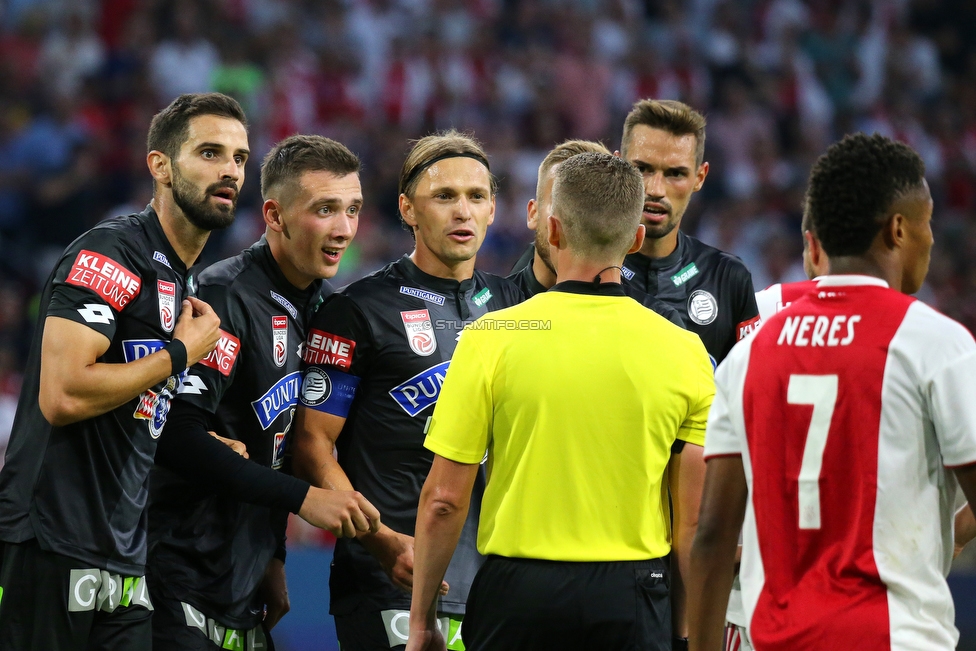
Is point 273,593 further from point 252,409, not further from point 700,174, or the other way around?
point 700,174

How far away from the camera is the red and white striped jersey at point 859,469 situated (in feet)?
8.81

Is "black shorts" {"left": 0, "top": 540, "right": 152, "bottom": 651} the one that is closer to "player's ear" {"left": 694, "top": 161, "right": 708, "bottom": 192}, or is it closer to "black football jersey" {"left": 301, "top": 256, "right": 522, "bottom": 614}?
"black football jersey" {"left": 301, "top": 256, "right": 522, "bottom": 614}

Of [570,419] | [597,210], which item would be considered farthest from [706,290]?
[570,419]

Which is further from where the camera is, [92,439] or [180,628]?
[180,628]

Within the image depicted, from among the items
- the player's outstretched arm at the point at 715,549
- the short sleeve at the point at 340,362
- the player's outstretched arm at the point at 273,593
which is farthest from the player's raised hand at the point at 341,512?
the player's outstretched arm at the point at 715,549

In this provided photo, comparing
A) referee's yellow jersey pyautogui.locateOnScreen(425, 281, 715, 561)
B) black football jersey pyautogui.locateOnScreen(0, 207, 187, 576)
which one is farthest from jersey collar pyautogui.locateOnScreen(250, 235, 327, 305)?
referee's yellow jersey pyautogui.locateOnScreen(425, 281, 715, 561)

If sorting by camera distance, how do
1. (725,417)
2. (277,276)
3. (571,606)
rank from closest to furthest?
(725,417)
(571,606)
(277,276)

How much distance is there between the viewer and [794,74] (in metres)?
14.0

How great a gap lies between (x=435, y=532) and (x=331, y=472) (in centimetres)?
113

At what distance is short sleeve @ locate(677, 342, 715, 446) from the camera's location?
3479 millimetres

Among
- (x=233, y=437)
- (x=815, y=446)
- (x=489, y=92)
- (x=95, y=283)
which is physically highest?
(x=489, y=92)

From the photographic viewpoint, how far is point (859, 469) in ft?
8.98

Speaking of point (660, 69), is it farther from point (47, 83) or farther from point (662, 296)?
point (662, 296)

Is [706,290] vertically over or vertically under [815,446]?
over
